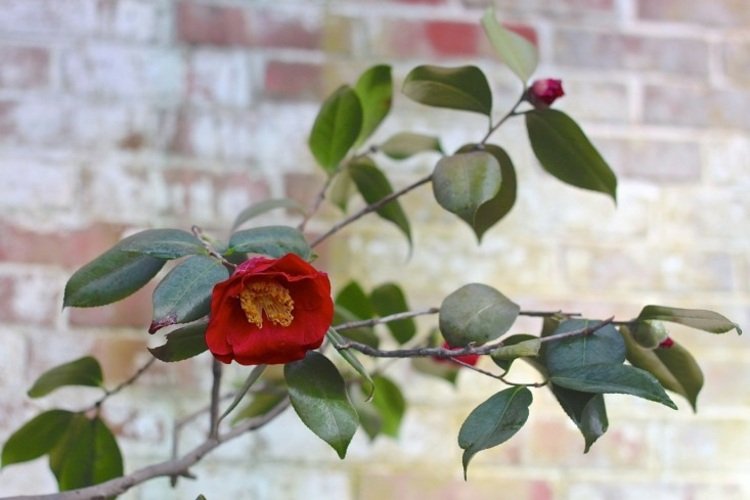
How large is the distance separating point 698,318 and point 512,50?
11.6 inches

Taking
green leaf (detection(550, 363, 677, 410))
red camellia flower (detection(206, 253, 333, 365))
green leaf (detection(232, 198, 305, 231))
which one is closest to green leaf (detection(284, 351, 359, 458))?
red camellia flower (detection(206, 253, 333, 365))

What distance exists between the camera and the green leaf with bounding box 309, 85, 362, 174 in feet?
2.60

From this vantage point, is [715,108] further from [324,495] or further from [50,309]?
[50,309]

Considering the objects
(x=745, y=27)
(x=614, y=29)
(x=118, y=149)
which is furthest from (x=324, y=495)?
(x=745, y=27)

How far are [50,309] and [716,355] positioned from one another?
100 cm

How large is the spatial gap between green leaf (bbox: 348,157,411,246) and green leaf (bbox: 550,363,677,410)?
1.02ft

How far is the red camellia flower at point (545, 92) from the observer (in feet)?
2.21

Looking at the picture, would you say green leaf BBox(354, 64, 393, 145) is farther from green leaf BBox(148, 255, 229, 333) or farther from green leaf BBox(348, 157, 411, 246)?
green leaf BBox(148, 255, 229, 333)

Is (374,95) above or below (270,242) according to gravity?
above

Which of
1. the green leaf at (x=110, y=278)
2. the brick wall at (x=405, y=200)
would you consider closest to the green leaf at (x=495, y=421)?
the green leaf at (x=110, y=278)

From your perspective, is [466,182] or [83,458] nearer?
[466,182]

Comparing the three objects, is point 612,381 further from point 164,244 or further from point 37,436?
point 37,436

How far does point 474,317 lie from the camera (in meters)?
0.59

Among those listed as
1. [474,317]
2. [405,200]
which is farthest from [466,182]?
[405,200]
